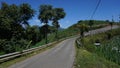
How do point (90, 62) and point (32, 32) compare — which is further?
point (32, 32)

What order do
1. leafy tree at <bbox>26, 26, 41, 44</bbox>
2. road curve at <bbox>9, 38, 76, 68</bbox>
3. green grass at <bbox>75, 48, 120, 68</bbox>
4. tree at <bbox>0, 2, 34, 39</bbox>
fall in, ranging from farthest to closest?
leafy tree at <bbox>26, 26, 41, 44</bbox>, tree at <bbox>0, 2, 34, 39</bbox>, green grass at <bbox>75, 48, 120, 68</bbox>, road curve at <bbox>9, 38, 76, 68</bbox>

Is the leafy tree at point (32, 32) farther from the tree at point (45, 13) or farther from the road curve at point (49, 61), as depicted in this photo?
the road curve at point (49, 61)

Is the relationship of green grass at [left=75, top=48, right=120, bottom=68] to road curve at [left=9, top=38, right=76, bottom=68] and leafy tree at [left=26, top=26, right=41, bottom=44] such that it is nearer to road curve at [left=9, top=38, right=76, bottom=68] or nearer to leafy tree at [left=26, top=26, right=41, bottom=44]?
road curve at [left=9, top=38, right=76, bottom=68]

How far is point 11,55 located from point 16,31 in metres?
37.4

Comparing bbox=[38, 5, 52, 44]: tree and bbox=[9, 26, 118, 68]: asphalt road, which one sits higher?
bbox=[38, 5, 52, 44]: tree

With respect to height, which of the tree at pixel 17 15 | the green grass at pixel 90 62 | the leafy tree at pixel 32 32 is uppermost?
the tree at pixel 17 15

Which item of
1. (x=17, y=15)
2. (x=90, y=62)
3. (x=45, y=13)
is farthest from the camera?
(x=45, y=13)

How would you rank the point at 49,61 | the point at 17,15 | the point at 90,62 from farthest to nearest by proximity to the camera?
1. the point at 17,15
2. the point at 90,62
3. the point at 49,61

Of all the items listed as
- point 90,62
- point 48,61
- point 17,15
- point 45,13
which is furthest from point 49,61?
point 45,13

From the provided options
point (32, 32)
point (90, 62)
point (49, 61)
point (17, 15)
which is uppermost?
point (17, 15)

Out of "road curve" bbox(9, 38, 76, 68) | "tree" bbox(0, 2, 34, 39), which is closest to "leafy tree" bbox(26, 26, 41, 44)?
"tree" bbox(0, 2, 34, 39)

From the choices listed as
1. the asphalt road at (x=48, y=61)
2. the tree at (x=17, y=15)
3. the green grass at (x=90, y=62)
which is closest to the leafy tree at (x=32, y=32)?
the tree at (x=17, y=15)

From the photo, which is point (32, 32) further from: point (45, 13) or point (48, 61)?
point (48, 61)

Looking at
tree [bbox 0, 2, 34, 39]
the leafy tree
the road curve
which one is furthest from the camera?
the leafy tree
